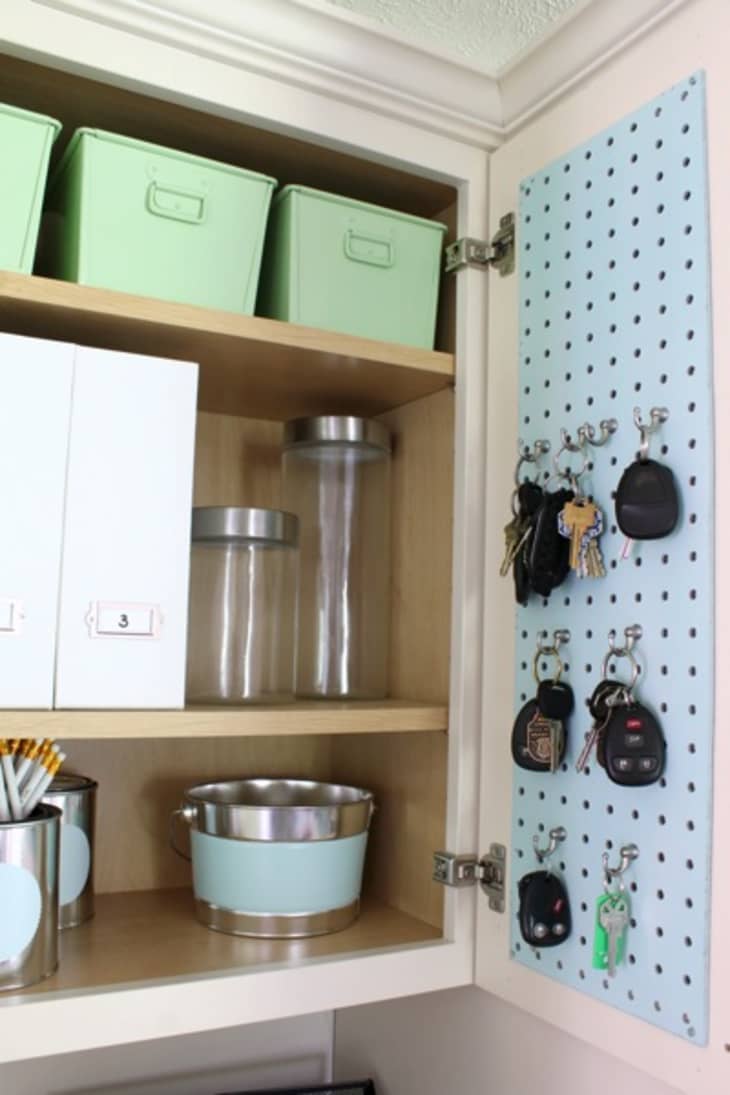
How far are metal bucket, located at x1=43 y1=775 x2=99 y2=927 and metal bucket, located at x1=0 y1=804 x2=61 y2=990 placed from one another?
0.17 meters

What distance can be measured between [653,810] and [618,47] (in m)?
0.73

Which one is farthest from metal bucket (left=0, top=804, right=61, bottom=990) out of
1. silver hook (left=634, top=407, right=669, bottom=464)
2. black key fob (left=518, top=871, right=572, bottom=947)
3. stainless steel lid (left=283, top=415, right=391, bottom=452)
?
silver hook (left=634, top=407, right=669, bottom=464)

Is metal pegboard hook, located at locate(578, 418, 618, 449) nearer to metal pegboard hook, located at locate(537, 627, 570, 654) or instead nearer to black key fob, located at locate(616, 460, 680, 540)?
black key fob, located at locate(616, 460, 680, 540)

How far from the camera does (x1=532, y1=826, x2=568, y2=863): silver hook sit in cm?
99

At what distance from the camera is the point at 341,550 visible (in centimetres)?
135

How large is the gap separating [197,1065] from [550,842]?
0.69 meters

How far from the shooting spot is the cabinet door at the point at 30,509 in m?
0.94

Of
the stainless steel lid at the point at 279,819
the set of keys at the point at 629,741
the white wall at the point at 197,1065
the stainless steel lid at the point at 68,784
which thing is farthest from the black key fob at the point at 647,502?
the white wall at the point at 197,1065

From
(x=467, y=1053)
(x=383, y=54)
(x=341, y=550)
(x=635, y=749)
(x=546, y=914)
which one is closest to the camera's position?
(x=635, y=749)

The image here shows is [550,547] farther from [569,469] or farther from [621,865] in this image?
[621,865]

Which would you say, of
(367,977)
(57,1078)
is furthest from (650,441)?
(57,1078)

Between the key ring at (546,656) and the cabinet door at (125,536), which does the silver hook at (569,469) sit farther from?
the cabinet door at (125,536)

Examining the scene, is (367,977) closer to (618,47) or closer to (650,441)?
(650,441)

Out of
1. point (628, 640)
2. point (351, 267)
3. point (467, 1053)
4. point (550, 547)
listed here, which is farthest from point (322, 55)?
point (467, 1053)
